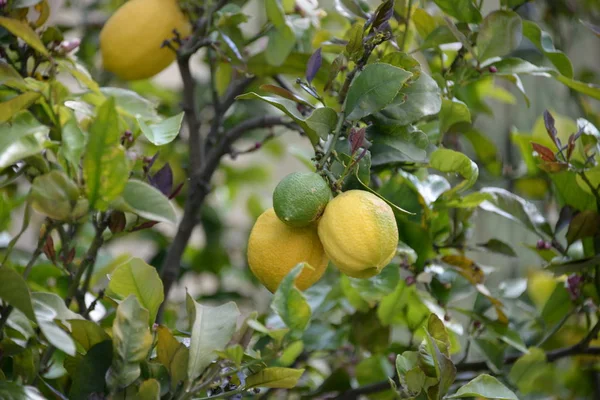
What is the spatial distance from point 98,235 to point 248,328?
0.15m

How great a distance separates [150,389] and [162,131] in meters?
0.22

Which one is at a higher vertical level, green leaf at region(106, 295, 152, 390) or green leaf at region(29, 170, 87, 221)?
green leaf at region(29, 170, 87, 221)

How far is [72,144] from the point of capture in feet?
1.78

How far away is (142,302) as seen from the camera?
581 mm

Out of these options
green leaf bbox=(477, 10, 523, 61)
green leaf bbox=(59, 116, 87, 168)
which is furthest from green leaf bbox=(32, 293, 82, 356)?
green leaf bbox=(477, 10, 523, 61)

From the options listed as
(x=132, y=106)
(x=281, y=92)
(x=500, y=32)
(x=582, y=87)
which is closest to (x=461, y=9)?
(x=500, y=32)

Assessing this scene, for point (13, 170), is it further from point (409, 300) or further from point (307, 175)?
point (409, 300)

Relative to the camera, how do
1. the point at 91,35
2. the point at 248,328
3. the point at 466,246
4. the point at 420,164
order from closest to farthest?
the point at 248,328, the point at 420,164, the point at 466,246, the point at 91,35

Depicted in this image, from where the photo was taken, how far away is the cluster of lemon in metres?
0.55

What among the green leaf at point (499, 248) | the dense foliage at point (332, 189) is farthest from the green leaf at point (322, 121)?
the green leaf at point (499, 248)

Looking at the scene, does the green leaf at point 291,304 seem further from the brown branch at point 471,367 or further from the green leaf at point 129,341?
the brown branch at point 471,367

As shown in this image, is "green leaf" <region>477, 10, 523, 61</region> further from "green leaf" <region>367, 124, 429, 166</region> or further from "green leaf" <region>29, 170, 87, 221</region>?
"green leaf" <region>29, 170, 87, 221</region>

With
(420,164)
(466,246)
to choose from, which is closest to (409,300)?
(466,246)

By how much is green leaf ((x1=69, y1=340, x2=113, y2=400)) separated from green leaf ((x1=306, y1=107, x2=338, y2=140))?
241 millimetres
